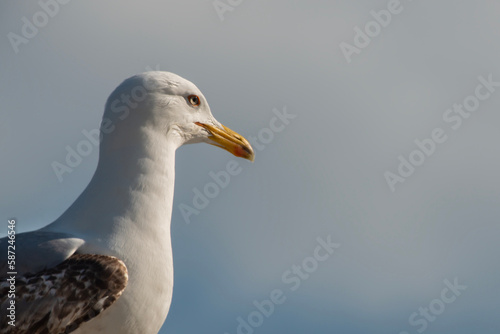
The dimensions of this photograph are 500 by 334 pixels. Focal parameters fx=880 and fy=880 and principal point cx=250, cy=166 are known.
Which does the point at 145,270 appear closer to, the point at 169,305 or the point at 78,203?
the point at 169,305

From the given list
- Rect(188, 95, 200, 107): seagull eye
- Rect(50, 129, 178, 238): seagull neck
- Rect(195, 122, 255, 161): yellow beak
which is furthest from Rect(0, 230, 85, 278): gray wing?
Rect(195, 122, 255, 161): yellow beak

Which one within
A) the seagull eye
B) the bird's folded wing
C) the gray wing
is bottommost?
the bird's folded wing

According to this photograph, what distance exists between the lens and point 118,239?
6.09 meters

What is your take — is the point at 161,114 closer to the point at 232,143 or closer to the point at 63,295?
the point at 232,143

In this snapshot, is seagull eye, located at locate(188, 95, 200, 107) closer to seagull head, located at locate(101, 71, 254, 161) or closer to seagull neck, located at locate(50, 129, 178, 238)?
seagull head, located at locate(101, 71, 254, 161)

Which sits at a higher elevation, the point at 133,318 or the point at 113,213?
the point at 113,213

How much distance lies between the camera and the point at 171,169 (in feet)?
22.1

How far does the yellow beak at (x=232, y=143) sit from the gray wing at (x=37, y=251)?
179cm

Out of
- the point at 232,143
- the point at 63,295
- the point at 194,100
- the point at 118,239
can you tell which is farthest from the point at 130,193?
the point at 232,143

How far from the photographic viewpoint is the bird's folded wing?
5691 mm

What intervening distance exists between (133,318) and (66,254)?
0.62 meters

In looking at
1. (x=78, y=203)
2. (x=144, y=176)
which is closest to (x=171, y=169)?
(x=144, y=176)

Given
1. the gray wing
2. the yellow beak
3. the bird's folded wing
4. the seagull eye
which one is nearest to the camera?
the bird's folded wing

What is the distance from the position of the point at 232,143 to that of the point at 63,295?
7.38 ft
